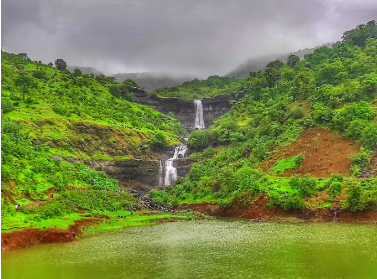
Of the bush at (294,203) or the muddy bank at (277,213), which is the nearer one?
the muddy bank at (277,213)

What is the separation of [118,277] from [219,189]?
131 ft

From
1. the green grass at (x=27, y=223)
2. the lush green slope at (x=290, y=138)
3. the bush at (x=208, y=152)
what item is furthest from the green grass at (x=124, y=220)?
the bush at (x=208, y=152)

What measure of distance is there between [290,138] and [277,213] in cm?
2454

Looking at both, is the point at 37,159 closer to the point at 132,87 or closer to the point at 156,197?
the point at 156,197

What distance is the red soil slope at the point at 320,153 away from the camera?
52203mm

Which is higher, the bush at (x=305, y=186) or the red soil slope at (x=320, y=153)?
the red soil slope at (x=320, y=153)

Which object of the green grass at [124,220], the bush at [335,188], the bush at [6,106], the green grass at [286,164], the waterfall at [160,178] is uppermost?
the bush at [6,106]

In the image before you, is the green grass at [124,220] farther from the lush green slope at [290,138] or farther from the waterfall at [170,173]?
the waterfall at [170,173]

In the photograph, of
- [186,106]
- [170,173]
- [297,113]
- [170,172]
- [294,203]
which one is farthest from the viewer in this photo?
[186,106]

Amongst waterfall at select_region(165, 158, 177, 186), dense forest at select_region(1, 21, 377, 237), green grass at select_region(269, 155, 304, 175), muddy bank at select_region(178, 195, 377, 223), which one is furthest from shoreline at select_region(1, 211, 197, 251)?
waterfall at select_region(165, 158, 177, 186)

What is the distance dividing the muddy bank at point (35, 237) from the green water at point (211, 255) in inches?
50.2

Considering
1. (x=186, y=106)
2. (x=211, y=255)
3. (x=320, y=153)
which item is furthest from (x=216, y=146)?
(x=211, y=255)

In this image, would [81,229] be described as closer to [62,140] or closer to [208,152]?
[62,140]

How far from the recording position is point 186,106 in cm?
13950
